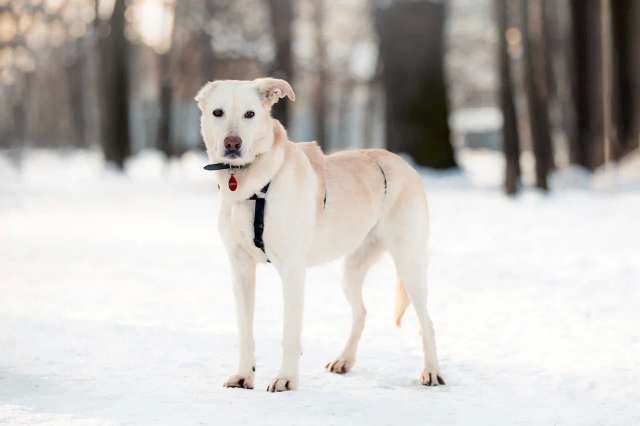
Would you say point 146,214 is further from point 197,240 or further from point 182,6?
point 182,6

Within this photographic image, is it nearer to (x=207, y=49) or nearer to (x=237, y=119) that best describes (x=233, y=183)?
(x=237, y=119)

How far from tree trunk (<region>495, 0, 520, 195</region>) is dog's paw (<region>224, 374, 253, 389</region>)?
496 inches

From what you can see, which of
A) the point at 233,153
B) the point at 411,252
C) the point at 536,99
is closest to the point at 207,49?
the point at 536,99

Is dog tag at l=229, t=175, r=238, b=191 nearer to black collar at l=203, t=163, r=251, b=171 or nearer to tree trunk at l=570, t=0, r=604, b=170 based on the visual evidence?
black collar at l=203, t=163, r=251, b=171

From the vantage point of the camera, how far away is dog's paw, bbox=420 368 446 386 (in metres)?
5.07

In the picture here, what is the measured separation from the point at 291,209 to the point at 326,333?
6.53ft

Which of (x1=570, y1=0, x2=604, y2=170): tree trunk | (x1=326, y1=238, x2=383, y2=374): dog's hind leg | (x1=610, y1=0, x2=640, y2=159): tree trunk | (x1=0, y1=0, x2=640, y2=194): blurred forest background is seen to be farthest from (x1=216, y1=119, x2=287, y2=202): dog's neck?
(x1=570, y1=0, x2=604, y2=170): tree trunk

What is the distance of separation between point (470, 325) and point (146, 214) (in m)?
10.9

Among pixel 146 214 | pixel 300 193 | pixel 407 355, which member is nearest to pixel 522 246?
pixel 407 355

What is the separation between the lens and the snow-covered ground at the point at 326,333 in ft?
14.6

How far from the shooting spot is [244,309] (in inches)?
196

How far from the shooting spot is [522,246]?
11.0 meters

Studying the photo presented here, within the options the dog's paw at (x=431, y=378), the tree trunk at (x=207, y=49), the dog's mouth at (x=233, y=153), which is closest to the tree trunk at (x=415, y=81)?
the tree trunk at (x=207, y=49)

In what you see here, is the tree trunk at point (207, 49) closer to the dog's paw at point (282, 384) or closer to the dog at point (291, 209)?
the dog at point (291, 209)
